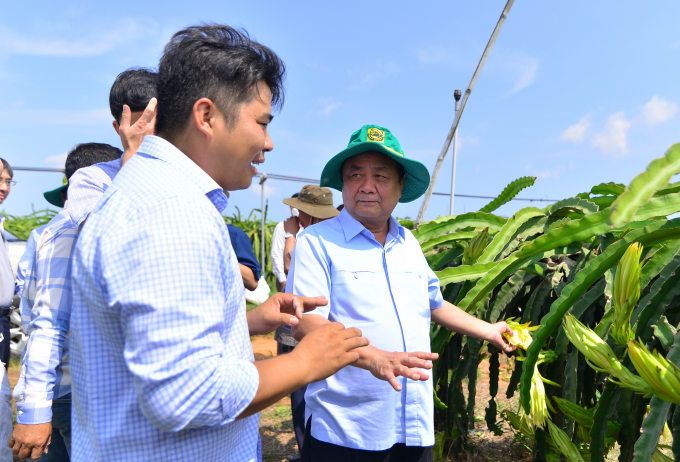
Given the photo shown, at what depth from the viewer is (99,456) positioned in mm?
1037

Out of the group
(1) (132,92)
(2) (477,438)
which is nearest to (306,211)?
(2) (477,438)

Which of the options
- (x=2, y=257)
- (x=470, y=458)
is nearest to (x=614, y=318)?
(x=470, y=458)

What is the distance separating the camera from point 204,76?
3.77 feet

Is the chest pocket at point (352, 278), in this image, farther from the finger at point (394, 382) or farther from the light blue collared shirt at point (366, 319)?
the finger at point (394, 382)

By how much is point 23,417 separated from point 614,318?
75.3 inches

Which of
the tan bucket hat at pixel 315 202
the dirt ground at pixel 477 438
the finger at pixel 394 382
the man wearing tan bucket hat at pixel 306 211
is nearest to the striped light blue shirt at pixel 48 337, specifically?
the finger at pixel 394 382

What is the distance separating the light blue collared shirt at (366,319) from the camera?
1.86 metres

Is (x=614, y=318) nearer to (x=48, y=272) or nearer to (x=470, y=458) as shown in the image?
(x=48, y=272)

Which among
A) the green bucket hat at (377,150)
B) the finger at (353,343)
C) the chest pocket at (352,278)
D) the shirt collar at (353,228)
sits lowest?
the finger at (353,343)

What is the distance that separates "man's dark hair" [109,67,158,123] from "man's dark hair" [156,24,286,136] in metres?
0.87

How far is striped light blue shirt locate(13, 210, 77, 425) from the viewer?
5.44ft

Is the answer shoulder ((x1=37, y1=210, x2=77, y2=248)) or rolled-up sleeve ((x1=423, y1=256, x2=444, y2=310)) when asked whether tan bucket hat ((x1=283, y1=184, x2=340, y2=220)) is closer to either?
rolled-up sleeve ((x1=423, y1=256, x2=444, y2=310))

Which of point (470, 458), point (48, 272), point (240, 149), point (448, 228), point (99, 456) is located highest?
point (240, 149)

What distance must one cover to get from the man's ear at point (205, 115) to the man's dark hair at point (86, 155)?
1509 mm
